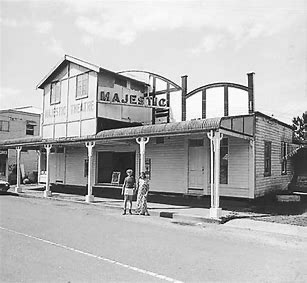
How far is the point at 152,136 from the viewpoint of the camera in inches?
617

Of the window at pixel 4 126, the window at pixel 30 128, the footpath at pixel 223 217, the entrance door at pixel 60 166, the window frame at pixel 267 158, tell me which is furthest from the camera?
the window at pixel 30 128

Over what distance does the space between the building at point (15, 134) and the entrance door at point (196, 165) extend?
1833 centimetres

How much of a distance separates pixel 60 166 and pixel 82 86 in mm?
6881

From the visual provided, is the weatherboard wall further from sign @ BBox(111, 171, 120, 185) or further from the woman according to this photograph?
sign @ BBox(111, 171, 120, 185)

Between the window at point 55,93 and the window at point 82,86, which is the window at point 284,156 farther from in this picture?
the window at point 55,93

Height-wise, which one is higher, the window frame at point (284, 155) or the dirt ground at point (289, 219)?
the window frame at point (284, 155)

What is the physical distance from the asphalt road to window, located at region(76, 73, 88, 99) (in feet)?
35.7

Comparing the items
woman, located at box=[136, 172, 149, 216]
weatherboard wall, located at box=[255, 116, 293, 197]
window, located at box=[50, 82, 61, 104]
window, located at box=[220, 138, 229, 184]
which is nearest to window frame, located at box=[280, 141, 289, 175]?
weatherboard wall, located at box=[255, 116, 293, 197]

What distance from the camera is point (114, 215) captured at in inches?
541

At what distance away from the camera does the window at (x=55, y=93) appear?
23117 mm

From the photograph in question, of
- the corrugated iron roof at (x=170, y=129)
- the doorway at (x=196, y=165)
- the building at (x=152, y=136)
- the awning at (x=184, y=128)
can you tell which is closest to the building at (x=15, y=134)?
the building at (x=152, y=136)

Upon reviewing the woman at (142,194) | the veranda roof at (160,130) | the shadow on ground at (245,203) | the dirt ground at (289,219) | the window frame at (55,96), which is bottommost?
the dirt ground at (289,219)

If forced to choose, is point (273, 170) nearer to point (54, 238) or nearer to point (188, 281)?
point (54, 238)

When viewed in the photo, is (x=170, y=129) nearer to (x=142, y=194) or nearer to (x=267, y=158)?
(x=142, y=194)
